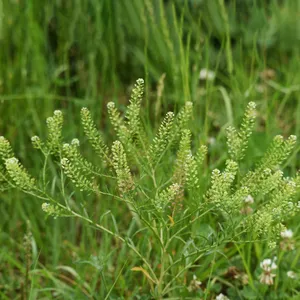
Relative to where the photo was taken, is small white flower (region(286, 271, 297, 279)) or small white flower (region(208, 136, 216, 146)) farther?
small white flower (region(208, 136, 216, 146))

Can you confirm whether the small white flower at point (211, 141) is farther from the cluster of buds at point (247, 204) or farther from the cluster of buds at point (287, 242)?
the cluster of buds at point (287, 242)

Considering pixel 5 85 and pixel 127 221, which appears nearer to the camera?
pixel 127 221

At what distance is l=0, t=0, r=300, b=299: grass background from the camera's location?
1.64 meters

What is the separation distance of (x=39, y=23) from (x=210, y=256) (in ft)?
3.70

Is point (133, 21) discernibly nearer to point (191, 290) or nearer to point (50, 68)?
point (50, 68)

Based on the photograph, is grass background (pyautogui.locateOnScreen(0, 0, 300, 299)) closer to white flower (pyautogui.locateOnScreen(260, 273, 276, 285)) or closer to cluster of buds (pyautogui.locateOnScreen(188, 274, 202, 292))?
cluster of buds (pyautogui.locateOnScreen(188, 274, 202, 292))

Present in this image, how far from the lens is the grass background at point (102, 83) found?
1.64 meters

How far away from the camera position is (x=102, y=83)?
212 cm

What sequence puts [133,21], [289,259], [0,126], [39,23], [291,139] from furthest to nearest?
[133,21], [39,23], [0,126], [289,259], [291,139]

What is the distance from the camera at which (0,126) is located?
2.00 metres

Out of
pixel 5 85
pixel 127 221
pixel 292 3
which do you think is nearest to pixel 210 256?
pixel 127 221

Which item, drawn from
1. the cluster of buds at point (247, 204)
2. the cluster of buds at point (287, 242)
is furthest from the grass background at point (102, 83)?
the cluster of buds at point (287, 242)

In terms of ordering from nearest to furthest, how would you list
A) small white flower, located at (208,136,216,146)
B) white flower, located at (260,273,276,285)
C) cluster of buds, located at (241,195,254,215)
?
1. white flower, located at (260,273,276,285)
2. cluster of buds, located at (241,195,254,215)
3. small white flower, located at (208,136,216,146)

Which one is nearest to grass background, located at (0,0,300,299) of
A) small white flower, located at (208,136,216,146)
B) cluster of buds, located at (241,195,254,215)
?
small white flower, located at (208,136,216,146)
